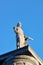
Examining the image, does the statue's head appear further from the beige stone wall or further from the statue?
the beige stone wall

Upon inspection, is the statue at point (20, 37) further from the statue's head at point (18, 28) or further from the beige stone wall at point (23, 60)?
the beige stone wall at point (23, 60)

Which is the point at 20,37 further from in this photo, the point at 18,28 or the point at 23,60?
the point at 23,60

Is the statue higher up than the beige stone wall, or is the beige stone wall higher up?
the statue

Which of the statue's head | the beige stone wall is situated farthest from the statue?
the beige stone wall

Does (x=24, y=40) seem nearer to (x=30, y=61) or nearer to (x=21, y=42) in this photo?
(x=21, y=42)

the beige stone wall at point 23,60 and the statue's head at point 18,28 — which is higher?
the statue's head at point 18,28

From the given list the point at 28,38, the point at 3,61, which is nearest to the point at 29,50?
the point at 3,61

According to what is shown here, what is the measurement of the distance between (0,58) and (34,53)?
1.98m

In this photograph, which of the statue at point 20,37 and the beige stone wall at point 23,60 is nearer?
the beige stone wall at point 23,60

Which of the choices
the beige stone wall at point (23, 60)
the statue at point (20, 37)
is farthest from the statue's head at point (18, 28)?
the beige stone wall at point (23, 60)

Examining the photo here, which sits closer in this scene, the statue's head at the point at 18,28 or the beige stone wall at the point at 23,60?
the beige stone wall at the point at 23,60

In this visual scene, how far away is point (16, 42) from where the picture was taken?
2116cm

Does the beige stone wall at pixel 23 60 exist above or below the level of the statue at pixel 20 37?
below

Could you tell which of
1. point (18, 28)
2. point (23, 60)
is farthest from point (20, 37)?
point (23, 60)
